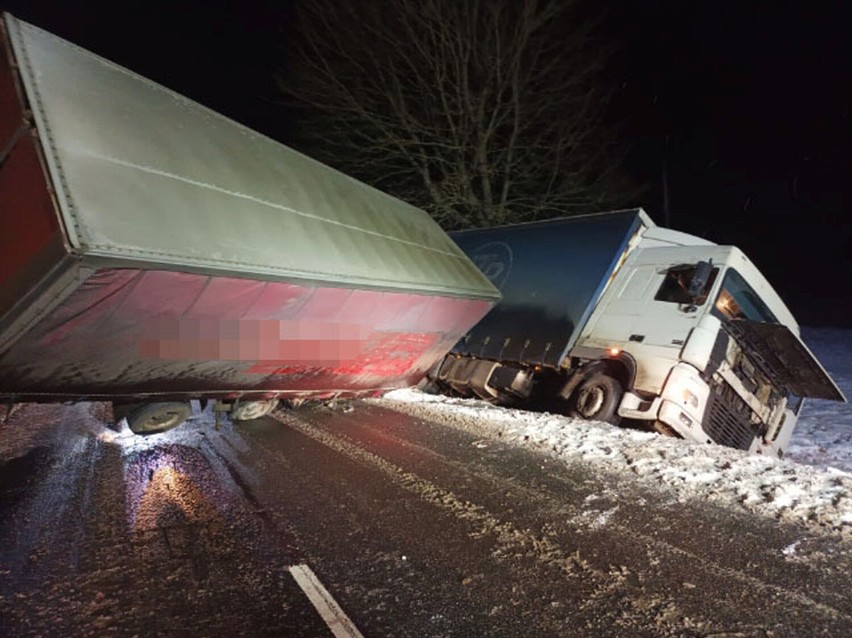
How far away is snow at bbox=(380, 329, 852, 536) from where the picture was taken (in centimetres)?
378

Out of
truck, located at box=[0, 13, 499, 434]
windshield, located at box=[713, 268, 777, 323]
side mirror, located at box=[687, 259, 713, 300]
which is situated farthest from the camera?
windshield, located at box=[713, 268, 777, 323]

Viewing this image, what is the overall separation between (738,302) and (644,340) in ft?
5.05

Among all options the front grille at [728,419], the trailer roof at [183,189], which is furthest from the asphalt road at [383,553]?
the front grille at [728,419]

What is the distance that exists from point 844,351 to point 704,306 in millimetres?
13048

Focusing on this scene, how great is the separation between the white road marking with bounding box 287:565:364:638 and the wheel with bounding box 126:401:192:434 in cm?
308

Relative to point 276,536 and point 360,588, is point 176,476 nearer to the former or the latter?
point 276,536

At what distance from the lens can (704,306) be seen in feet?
20.8

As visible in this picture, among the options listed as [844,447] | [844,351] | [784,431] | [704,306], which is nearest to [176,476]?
[704,306]

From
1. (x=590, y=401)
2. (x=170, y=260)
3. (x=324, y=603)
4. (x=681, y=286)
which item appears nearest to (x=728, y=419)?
(x=590, y=401)

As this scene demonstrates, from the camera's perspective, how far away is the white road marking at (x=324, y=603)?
2.40m

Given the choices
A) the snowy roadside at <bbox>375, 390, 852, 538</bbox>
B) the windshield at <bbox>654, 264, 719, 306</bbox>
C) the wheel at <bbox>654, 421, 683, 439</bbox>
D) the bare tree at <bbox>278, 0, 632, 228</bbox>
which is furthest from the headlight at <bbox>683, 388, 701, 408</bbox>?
the bare tree at <bbox>278, 0, 632, 228</bbox>

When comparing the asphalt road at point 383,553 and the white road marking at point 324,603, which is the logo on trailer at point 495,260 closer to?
the asphalt road at point 383,553

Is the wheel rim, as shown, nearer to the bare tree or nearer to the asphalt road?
the asphalt road

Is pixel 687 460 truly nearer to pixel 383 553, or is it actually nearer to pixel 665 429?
pixel 665 429
